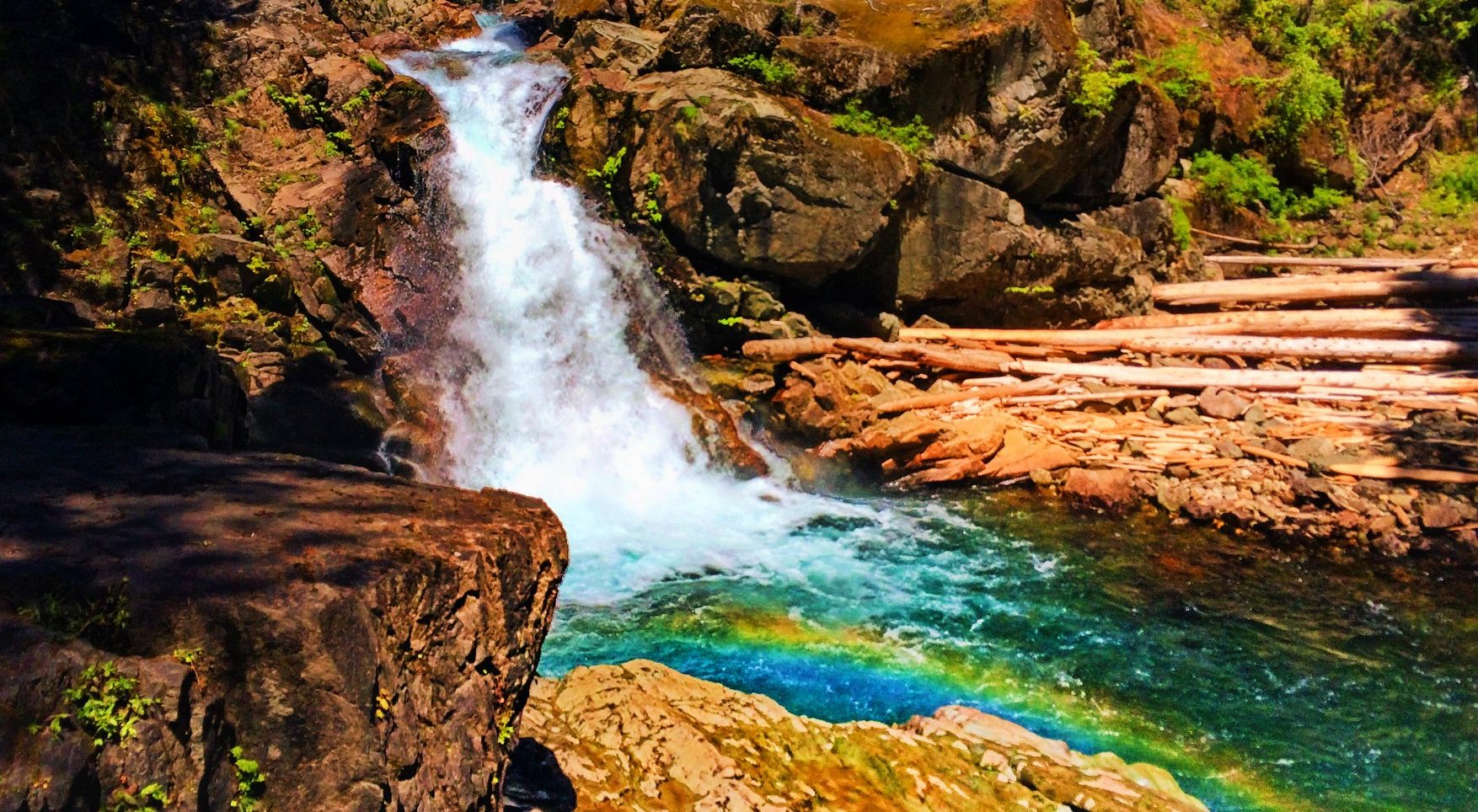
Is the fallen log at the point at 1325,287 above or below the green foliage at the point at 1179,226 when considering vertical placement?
below

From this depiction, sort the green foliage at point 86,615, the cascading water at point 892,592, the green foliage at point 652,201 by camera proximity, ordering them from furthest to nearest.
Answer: the green foliage at point 652,201 → the cascading water at point 892,592 → the green foliage at point 86,615

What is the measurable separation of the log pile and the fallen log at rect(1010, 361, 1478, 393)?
2 cm

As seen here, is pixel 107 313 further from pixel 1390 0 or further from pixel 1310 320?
pixel 1390 0

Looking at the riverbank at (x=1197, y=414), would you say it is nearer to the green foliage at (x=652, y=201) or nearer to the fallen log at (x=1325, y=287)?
the fallen log at (x=1325, y=287)

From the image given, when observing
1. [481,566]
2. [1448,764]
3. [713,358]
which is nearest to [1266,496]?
[1448,764]

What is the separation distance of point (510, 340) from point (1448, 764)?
9.80m

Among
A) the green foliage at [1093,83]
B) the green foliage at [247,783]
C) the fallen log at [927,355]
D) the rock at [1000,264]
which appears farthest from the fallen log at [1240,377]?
the green foliage at [247,783]

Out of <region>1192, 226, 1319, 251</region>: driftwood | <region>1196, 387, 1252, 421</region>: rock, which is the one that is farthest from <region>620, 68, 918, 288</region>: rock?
<region>1192, 226, 1319, 251</region>: driftwood

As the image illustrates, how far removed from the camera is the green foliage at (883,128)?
12.0m

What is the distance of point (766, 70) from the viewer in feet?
39.5

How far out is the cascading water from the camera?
20.2 ft

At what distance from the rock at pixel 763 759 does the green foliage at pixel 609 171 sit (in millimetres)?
8349

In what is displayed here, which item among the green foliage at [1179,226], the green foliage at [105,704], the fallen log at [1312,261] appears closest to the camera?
the green foliage at [105,704]

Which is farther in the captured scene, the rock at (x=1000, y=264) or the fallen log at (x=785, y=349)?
the rock at (x=1000, y=264)
